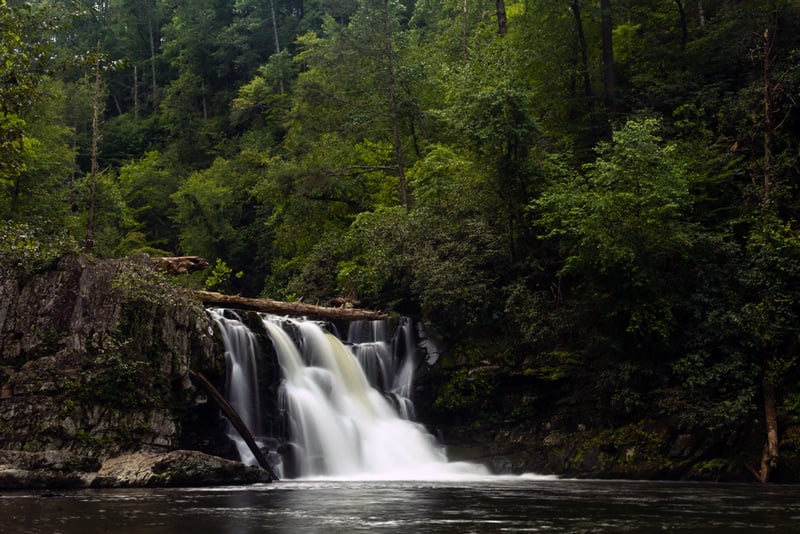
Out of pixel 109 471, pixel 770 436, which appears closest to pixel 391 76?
pixel 770 436

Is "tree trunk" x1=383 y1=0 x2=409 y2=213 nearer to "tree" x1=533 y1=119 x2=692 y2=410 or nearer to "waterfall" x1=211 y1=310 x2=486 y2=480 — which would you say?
"waterfall" x1=211 y1=310 x2=486 y2=480

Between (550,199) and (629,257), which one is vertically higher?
(550,199)

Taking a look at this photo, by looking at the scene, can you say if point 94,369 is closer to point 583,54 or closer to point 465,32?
point 583,54

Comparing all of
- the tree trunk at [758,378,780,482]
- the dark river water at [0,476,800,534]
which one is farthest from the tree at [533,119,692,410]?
the dark river water at [0,476,800,534]

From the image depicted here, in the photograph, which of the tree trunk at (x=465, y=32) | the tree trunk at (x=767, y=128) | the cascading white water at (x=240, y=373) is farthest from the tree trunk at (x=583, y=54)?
the cascading white water at (x=240, y=373)

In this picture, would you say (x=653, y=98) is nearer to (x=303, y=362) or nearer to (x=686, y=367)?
(x=686, y=367)

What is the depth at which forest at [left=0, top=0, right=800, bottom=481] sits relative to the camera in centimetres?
1759

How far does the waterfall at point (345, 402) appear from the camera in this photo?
19141 millimetres

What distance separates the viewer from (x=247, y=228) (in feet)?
147

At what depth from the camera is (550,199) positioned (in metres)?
21.0

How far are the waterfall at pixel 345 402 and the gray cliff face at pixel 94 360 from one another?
2.14 meters

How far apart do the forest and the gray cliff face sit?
3.58 ft

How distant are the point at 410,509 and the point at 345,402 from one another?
1055cm

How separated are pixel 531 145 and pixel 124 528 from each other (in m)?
18.4
